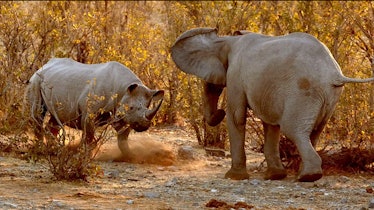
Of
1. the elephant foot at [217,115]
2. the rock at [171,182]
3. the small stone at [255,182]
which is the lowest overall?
the small stone at [255,182]

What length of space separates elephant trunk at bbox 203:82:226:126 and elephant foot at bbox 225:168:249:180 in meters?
0.95

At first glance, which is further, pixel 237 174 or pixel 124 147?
pixel 124 147

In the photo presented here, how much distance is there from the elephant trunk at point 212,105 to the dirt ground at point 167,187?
649 mm

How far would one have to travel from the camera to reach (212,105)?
12453mm

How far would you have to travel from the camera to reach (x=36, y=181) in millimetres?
10289

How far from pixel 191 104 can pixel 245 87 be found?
3158 mm

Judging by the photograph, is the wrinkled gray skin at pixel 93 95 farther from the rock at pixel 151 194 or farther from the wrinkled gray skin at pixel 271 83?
the rock at pixel 151 194

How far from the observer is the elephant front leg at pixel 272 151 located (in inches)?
458

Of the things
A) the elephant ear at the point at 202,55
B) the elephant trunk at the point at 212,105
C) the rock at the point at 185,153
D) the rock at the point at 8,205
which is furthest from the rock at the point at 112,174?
the rock at the point at 8,205

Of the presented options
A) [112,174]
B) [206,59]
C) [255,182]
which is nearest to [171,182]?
[112,174]

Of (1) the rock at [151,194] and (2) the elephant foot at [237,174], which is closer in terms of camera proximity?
(1) the rock at [151,194]

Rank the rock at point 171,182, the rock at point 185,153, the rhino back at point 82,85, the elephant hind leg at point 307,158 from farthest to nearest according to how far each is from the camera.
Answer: the rock at point 185,153, the rhino back at point 82,85, the rock at point 171,182, the elephant hind leg at point 307,158

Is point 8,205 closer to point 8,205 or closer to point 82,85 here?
point 8,205

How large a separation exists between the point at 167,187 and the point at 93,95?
2.37 meters
